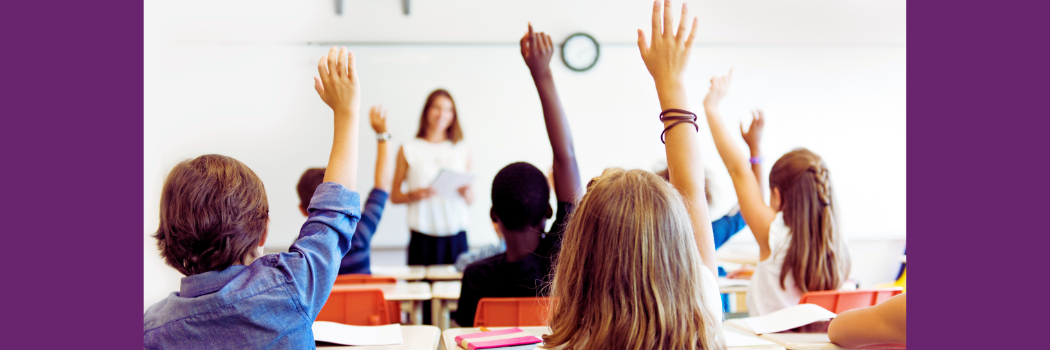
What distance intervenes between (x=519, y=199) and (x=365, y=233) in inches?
28.3

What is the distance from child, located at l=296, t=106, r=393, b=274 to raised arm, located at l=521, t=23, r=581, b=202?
0.48 m

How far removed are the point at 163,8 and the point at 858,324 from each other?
4.15m

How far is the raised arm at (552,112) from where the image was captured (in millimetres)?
1596

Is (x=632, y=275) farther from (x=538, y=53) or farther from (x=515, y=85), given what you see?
Result: (x=515, y=85)

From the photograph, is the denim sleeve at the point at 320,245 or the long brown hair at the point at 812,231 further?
the long brown hair at the point at 812,231

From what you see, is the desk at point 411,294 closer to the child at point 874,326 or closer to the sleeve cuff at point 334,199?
the sleeve cuff at point 334,199

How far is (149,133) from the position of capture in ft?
10.2

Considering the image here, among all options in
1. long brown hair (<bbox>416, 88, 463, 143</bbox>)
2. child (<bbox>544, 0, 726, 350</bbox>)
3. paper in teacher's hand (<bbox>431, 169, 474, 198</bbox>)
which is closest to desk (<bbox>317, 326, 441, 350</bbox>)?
child (<bbox>544, 0, 726, 350</bbox>)

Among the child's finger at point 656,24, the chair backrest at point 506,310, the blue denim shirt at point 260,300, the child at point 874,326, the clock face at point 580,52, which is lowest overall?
the chair backrest at point 506,310

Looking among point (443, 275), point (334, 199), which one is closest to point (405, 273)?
point (443, 275)

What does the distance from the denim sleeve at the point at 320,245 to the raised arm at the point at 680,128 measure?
1.94ft

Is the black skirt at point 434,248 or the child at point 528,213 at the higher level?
the child at point 528,213

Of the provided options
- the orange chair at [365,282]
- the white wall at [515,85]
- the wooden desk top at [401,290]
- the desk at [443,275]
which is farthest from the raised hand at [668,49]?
the white wall at [515,85]

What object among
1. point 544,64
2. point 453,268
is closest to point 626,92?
point 453,268
